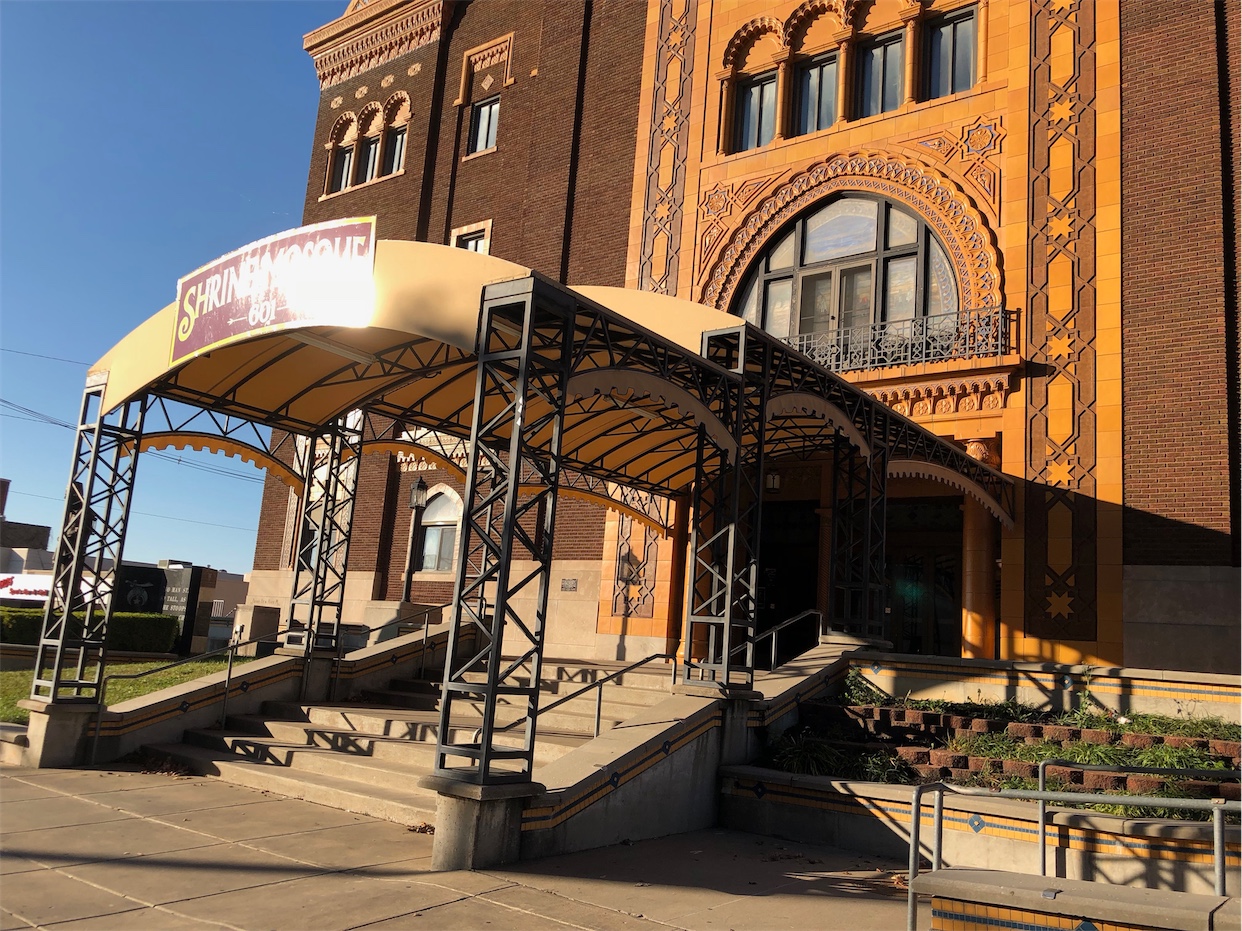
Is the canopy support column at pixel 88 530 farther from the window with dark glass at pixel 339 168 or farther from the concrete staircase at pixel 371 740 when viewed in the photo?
the window with dark glass at pixel 339 168

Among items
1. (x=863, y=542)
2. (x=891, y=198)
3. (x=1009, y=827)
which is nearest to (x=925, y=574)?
(x=863, y=542)

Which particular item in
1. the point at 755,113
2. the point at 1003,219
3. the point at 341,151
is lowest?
the point at 1003,219

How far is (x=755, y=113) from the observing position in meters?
22.5

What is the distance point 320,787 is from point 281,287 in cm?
552

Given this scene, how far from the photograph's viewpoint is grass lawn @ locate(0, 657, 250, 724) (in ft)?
52.3

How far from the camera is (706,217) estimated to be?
875 inches

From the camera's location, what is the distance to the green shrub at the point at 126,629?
2427cm

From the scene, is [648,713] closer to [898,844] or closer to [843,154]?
[898,844]

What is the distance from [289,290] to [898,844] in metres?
8.74

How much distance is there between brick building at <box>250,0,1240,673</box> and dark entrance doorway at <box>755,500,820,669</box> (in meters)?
0.07

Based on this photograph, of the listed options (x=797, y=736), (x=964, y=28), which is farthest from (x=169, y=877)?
(x=964, y=28)

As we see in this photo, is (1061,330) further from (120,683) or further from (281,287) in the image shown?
(120,683)

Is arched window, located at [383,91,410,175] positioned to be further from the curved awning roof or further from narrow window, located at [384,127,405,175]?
the curved awning roof

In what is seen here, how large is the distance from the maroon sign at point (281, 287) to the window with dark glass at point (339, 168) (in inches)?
782
